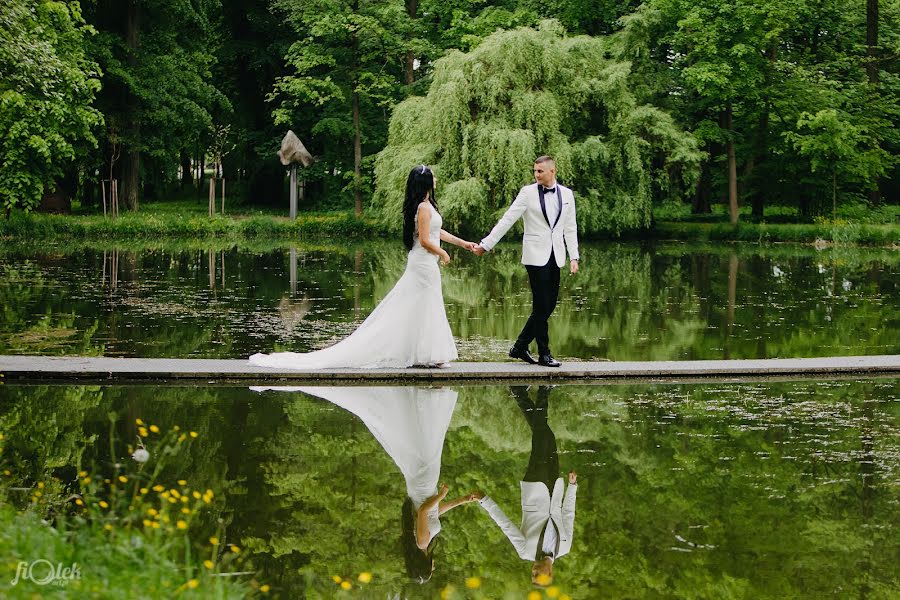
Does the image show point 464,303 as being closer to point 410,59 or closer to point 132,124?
point 132,124

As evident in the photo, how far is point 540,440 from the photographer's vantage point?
762 centimetres

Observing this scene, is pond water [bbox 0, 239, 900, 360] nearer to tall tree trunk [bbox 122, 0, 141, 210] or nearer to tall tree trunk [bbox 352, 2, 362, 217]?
tall tree trunk [bbox 122, 0, 141, 210]

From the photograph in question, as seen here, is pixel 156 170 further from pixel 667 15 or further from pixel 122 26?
pixel 667 15

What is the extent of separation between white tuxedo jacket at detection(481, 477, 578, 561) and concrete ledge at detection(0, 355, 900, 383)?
3.61m

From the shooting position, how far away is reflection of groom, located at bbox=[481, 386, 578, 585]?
17.1 feet

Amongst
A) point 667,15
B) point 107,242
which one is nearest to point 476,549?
point 107,242

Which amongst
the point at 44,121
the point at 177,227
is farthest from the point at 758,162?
the point at 44,121

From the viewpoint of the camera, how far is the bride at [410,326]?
397 inches

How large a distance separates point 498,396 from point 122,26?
36.2 metres

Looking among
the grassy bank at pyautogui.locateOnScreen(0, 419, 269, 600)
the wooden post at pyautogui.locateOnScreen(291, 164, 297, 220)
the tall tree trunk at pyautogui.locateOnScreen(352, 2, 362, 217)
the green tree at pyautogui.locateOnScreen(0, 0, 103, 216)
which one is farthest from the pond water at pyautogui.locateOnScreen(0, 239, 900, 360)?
the tall tree trunk at pyautogui.locateOnScreen(352, 2, 362, 217)

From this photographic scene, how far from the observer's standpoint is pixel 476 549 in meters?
5.31

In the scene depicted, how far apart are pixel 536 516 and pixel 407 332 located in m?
4.53

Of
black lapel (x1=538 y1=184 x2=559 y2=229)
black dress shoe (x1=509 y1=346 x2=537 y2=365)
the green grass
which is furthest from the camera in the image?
the green grass

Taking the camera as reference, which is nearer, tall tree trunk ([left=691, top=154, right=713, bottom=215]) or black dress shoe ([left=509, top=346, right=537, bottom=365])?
black dress shoe ([left=509, top=346, right=537, bottom=365])
